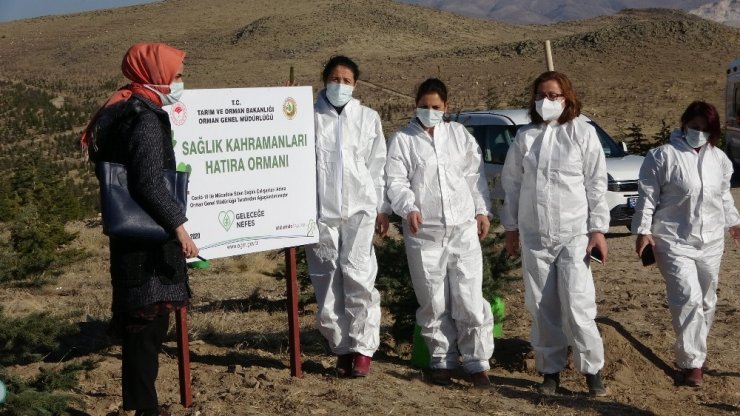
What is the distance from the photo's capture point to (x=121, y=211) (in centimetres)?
457

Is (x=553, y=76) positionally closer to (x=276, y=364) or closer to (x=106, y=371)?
(x=276, y=364)

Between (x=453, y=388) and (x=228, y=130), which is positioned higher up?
(x=228, y=130)

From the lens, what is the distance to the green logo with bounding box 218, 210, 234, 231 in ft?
18.5

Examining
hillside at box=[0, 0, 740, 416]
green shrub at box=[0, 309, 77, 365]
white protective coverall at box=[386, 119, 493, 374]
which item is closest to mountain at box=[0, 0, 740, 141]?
hillside at box=[0, 0, 740, 416]

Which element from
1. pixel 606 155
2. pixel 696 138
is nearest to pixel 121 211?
pixel 696 138

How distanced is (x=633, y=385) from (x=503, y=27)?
94818 mm

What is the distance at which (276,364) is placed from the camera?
6.61m

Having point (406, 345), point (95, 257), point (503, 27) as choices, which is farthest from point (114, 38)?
point (406, 345)

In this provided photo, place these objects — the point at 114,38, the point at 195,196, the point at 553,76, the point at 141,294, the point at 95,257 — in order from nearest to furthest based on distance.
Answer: the point at 141,294 → the point at 195,196 → the point at 553,76 → the point at 95,257 → the point at 114,38

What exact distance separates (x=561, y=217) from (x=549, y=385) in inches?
41.0

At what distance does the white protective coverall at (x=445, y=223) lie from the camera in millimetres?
6039

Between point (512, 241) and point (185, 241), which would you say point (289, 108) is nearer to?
point (185, 241)

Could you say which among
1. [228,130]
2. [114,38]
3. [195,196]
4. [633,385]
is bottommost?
[633,385]

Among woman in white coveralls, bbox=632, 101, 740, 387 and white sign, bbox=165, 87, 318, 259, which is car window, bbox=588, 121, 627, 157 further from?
white sign, bbox=165, 87, 318, 259
